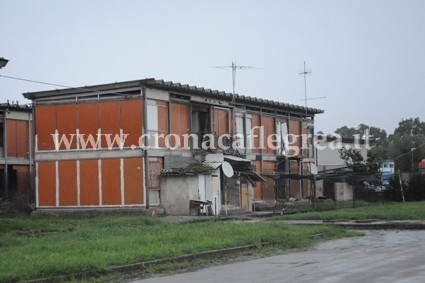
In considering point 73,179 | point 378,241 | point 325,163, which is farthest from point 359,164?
point 378,241

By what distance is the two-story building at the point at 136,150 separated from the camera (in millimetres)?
34312

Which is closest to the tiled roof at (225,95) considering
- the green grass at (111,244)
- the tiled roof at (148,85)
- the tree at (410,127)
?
the tiled roof at (148,85)

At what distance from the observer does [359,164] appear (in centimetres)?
5125

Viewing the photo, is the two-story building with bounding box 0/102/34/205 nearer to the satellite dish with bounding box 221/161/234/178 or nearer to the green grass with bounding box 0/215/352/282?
the satellite dish with bounding box 221/161/234/178

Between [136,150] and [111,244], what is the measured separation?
60.3ft

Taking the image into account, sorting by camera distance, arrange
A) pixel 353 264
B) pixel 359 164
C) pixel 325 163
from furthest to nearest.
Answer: pixel 325 163 < pixel 359 164 < pixel 353 264

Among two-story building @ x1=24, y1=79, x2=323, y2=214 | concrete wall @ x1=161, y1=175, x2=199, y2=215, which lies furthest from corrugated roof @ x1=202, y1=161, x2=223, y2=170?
concrete wall @ x1=161, y1=175, x2=199, y2=215

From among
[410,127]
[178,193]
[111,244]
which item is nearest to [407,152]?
[410,127]

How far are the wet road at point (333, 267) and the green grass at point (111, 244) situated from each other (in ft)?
5.23

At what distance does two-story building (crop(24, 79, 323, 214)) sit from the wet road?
1763 cm

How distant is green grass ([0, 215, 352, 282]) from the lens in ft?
41.9

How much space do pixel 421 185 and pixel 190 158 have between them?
67.3ft

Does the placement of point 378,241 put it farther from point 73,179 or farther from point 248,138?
point 248,138

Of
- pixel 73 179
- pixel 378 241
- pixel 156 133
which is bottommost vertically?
pixel 378 241
